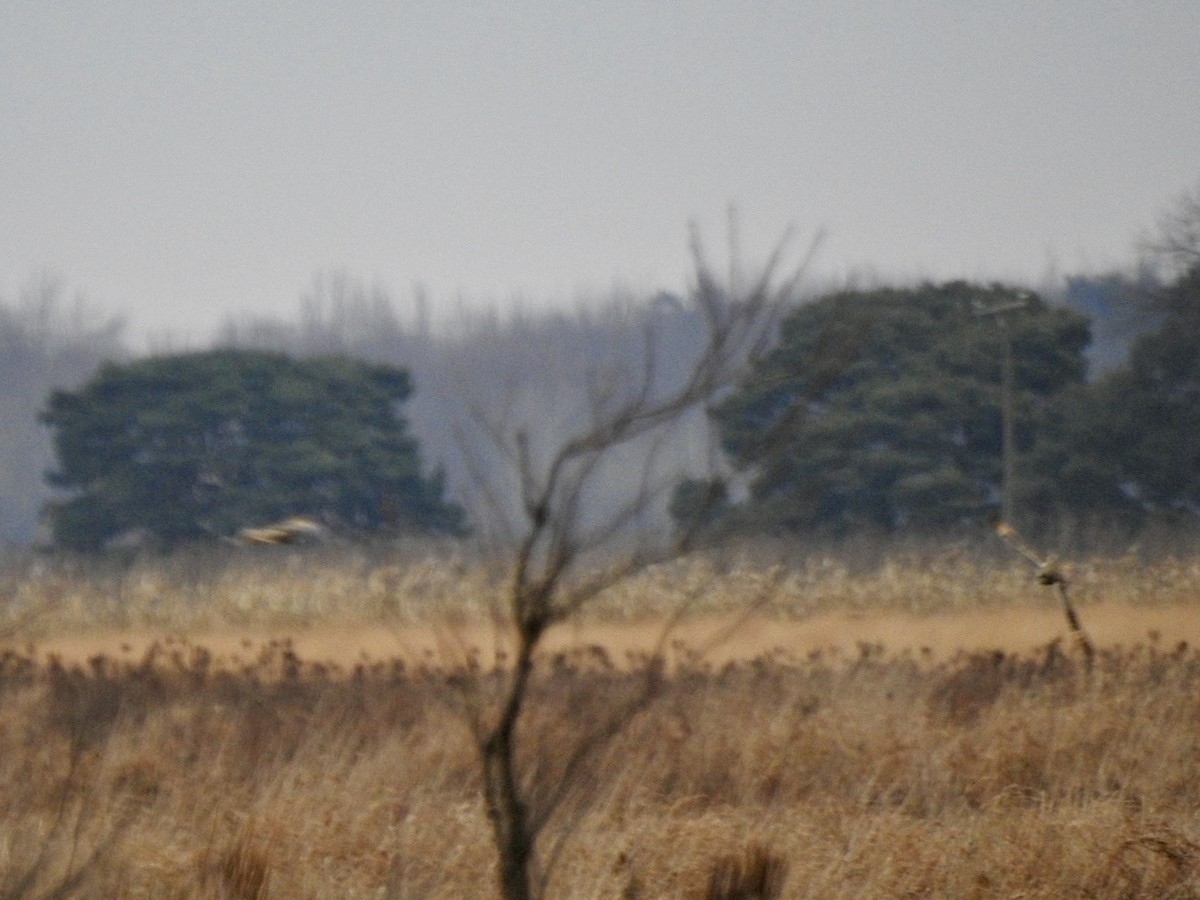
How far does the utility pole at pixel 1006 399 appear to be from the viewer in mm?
28828

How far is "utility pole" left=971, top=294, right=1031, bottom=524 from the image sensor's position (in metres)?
28.8

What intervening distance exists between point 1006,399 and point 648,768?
20.3 meters

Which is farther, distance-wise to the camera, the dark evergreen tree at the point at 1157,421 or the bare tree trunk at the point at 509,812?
the dark evergreen tree at the point at 1157,421

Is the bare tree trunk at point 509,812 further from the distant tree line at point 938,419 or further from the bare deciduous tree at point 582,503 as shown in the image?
the distant tree line at point 938,419

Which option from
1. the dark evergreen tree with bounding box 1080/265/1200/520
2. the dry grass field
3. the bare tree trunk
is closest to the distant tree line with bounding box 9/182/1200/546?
the dark evergreen tree with bounding box 1080/265/1200/520

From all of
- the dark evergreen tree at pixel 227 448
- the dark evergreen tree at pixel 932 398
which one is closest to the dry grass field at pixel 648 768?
the dark evergreen tree at pixel 932 398

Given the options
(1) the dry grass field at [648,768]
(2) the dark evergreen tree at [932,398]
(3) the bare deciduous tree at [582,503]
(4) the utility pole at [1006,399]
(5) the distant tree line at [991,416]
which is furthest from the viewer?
(2) the dark evergreen tree at [932,398]

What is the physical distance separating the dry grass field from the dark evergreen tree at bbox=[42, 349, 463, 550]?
15.5 meters

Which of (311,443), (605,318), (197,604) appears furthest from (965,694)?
(605,318)

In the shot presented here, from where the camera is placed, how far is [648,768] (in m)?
10.5

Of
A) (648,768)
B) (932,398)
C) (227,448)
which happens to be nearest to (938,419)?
(932,398)

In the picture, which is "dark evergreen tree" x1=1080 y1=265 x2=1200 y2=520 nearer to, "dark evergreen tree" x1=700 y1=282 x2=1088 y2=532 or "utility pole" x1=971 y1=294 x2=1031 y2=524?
"dark evergreen tree" x1=700 y1=282 x2=1088 y2=532

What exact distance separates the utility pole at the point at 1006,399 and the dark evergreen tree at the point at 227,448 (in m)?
10.7

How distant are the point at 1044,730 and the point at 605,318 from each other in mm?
71867
